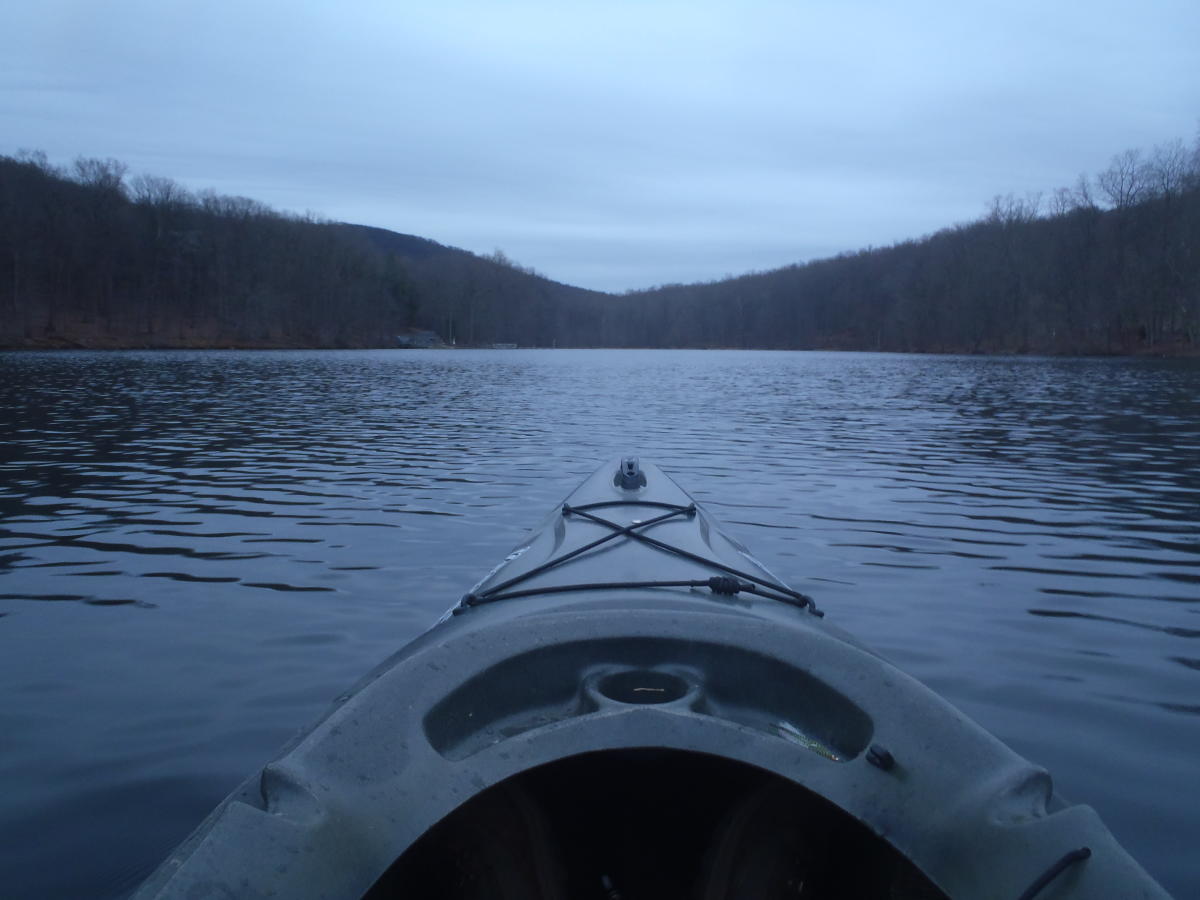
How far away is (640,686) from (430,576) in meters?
3.99

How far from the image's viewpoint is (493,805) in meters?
2.37

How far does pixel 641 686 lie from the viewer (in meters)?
2.32

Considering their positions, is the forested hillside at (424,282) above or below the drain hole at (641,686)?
above

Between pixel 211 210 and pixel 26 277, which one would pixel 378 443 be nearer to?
pixel 26 277

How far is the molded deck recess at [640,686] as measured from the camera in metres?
2.27

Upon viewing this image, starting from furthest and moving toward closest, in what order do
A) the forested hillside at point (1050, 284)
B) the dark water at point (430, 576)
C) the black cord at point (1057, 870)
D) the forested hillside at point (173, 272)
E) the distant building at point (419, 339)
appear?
the distant building at point (419, 339), the forested hillside at point (173, 272), the forested hillside at point (1050, 284), the dark water at point (430, 576), the black cord at point (1057, 870)

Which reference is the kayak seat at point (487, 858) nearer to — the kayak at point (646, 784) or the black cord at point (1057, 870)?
the kayak at point (646, 784)

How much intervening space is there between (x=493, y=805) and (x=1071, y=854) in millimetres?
1357

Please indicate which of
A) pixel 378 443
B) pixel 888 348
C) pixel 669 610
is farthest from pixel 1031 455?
pixel 888 348

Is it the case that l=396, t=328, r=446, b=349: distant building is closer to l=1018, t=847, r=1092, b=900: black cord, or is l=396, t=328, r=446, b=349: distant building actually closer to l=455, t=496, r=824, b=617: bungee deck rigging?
l=455, t=496, r=824, b=617: bungee deck rigging

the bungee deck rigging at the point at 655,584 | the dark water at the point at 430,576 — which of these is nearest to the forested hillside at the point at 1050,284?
the dark water at the point at 430,576

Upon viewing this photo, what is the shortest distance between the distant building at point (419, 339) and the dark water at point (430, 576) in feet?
277

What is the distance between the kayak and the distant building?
96682 mm

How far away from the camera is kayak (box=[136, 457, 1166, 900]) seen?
1716mm
